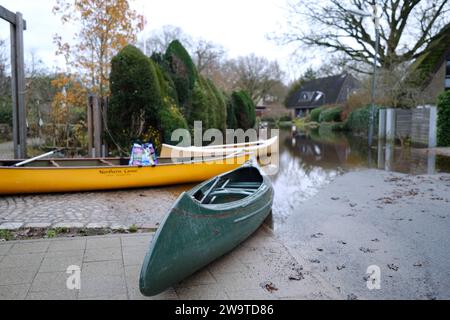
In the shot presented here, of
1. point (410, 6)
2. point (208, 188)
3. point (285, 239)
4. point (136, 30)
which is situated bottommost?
point (285, 239)

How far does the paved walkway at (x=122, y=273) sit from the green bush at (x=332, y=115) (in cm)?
3775

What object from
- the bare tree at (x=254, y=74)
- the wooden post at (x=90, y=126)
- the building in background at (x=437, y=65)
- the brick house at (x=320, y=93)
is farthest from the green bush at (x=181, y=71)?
the brick house at (x=320, y=93)

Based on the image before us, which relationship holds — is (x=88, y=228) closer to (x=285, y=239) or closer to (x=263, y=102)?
(x=285, y=239)

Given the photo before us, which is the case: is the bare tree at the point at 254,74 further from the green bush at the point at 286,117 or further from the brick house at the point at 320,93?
the brick house at the point at 320,93

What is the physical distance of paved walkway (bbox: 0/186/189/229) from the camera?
18.2 feet

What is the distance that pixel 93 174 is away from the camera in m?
7.82

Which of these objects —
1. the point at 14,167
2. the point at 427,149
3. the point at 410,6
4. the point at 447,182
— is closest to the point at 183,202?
the point at 14,167

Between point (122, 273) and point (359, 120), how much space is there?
2831cm

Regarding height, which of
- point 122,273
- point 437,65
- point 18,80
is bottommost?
point 122,273

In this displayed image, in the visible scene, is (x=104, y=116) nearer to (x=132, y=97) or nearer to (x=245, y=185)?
(x=132, y=97)

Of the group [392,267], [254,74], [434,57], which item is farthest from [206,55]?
[392,267]

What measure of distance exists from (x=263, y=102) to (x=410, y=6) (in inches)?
1464

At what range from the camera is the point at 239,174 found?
7242mm

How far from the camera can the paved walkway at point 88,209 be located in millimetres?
5551
